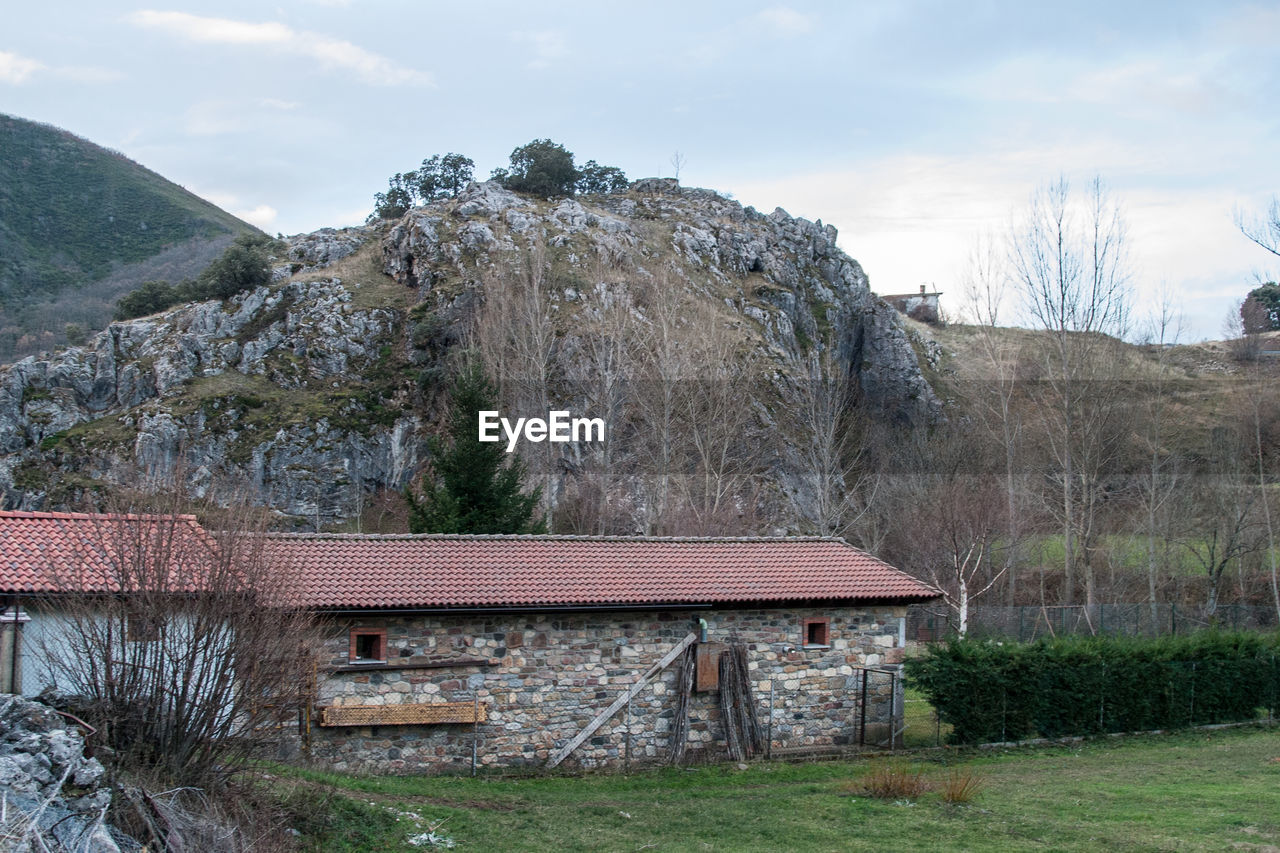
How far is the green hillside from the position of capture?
3457 inches

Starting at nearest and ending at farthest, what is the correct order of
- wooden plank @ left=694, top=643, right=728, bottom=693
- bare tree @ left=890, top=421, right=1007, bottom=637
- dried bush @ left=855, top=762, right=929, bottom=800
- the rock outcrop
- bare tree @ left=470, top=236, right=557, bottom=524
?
the rock outcrop, dried bush @ left=855, top=762, right=929, bottom=800, wooden plank @ left=694, top=643, right=728, bottom=693, bare tree @ left=890, top=421, right=1007, bottom=637, bare tree @ left=470, top=236, right=557, bottom=524

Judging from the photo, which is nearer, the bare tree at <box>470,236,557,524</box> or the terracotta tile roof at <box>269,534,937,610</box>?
the terracotta tile roof at <box>269,534,937,610</box>

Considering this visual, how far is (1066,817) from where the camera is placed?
39.7ft

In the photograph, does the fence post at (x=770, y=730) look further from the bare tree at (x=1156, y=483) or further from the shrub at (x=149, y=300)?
the shrub at (x=149, y=300)

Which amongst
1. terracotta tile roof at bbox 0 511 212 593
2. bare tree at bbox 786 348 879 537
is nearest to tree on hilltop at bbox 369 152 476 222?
bare tree at bbox 786 348 879 537

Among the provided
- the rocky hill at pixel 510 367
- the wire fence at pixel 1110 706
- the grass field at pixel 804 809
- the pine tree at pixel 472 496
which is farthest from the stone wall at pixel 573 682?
the rocky hill at pixel 510 367

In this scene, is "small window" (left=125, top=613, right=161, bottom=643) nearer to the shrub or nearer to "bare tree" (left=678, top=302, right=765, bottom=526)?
"bare tree" (left=678, top=302, right=765, bottom=526)

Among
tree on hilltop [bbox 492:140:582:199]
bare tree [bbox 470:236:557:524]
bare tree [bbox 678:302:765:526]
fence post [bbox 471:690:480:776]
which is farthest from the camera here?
tree on hilltop [bbox 492:140:582:199]

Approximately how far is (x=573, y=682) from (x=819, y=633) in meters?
4.70

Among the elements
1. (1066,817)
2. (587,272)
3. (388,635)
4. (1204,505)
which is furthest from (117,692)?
(587,272)

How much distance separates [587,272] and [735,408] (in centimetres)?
1952

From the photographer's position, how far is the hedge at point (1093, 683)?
58.3ft

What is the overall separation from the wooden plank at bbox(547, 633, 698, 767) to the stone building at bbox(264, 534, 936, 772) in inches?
0.9

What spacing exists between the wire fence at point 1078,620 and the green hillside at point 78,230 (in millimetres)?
68834
